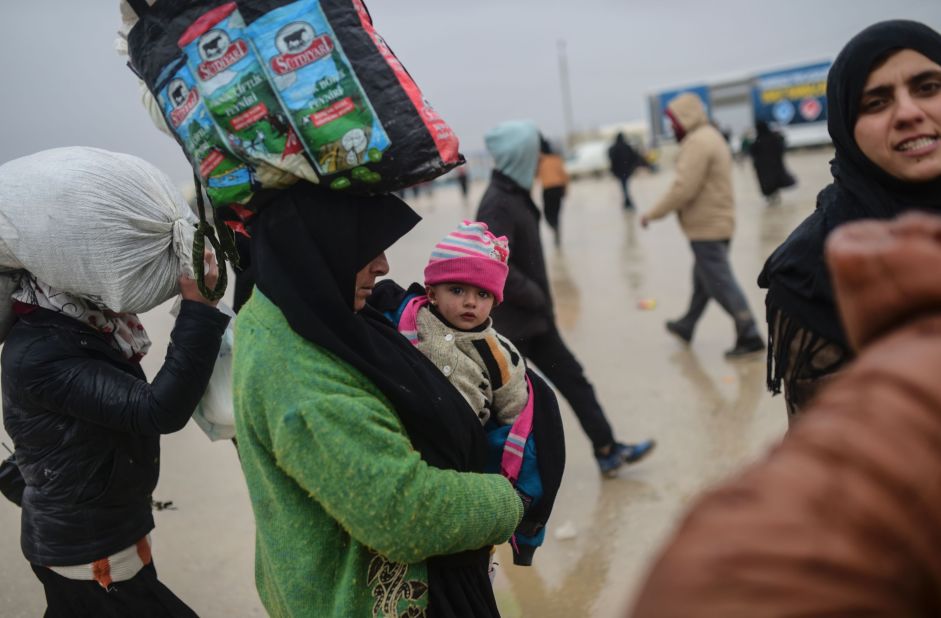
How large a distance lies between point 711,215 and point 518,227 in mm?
2313

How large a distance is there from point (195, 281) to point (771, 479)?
189 cm

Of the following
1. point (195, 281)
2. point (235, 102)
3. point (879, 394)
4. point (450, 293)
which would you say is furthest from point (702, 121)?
point (879, 394)

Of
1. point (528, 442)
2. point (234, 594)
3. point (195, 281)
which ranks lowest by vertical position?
point (234, 594)

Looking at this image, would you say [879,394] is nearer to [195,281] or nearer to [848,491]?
→ [848,491]

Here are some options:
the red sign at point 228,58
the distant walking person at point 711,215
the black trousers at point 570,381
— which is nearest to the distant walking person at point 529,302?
the black trousers at point 570,381

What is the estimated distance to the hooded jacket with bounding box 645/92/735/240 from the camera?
18.0 feet

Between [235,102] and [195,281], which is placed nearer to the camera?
[235,102]

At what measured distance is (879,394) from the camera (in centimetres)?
63

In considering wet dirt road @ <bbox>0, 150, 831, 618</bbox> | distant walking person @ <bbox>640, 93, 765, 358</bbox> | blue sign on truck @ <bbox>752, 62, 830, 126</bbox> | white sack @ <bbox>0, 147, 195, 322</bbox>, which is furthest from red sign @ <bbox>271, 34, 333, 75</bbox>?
blue sign on truck @ <bbox>752, 62, 830, 126</bbox>

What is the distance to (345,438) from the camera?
4.46ft

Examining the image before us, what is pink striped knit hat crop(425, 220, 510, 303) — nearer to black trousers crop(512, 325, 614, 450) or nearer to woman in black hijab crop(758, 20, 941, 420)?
woman in black hijab crop(758, 20, 941, 420)

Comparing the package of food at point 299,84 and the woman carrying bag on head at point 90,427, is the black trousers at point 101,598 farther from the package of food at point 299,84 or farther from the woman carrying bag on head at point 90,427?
the package of food at point 299,84

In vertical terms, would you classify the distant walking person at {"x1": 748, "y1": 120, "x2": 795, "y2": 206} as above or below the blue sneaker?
below

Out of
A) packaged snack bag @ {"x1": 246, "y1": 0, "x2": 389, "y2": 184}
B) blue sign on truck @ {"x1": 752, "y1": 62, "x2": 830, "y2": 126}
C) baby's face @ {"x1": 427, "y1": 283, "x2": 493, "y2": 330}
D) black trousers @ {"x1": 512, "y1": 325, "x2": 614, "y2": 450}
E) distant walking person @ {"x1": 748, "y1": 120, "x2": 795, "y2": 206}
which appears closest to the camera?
packaged snack bag @ {"x1": 246, "y1": 0, "x2": 389, "y2": 184}
